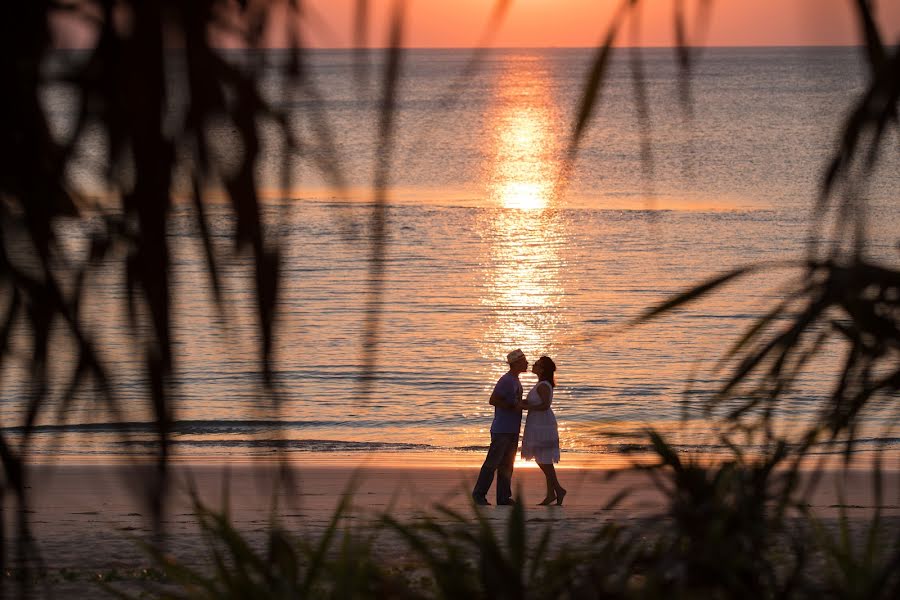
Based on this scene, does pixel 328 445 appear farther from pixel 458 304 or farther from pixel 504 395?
pixel 458 304

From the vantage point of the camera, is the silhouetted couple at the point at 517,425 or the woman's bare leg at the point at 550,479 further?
the woman's bare leg at the point at 550,479

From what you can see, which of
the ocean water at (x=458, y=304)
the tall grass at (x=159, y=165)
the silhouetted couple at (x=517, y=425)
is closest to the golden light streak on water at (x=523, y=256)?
the ocean water at (x=458, y=304)

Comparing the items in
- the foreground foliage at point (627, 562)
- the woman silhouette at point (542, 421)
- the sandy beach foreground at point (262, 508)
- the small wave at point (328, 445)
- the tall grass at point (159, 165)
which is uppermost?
the small wave at point (328, 445)

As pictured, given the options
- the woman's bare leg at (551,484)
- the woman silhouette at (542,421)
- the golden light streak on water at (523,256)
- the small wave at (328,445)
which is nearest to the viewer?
the woman silhouette at (542,421)

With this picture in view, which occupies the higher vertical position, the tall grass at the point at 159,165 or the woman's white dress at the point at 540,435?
the woman's white dress at the point at 540,435

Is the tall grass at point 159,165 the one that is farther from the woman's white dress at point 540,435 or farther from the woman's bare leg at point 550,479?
the woman's bare leg at point 550,479

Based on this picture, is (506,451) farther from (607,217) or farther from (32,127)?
(607,217)

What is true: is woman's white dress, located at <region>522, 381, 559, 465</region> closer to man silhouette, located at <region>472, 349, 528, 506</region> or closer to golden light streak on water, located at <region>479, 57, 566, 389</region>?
man silhouette, located at <region>472, 349, 528, 506</region>

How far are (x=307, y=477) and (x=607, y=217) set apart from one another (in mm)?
36361

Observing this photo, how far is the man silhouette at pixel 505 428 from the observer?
1152 cm

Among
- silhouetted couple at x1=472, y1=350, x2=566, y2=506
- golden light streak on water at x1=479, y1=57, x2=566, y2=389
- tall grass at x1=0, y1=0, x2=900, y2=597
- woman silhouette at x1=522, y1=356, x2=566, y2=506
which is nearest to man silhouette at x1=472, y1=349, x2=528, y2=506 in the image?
silhouetted couple at x1=472, y1=350, x2=566, y2=506

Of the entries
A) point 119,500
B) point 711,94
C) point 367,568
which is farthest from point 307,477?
point 711,94

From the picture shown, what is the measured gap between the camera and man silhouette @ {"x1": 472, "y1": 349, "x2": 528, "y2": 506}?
1152 centimetres

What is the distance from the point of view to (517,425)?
11961 mm
